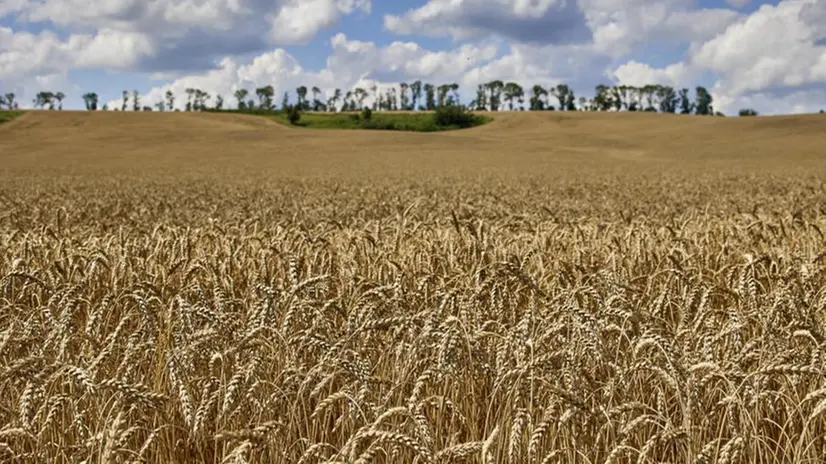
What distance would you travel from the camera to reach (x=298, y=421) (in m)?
2.91

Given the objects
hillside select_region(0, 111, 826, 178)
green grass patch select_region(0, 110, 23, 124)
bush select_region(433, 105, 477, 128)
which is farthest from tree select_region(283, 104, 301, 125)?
green grass patch select_region(0, 110, 23, 124)

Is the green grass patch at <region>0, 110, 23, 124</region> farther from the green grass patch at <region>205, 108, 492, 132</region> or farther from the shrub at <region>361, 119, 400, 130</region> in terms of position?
the shrub at <region>361, 119, 400, 130</region>

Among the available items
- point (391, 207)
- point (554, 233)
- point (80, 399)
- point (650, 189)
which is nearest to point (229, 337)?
point (80, 399)

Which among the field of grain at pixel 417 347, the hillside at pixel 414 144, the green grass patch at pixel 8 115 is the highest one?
the field of grain at pixel 417 347

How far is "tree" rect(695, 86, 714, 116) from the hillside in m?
64.9

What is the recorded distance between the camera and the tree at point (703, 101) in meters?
156

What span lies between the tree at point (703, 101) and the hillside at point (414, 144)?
64922mm

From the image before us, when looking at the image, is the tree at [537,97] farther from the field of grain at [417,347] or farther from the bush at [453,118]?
the field of grain at [417,347]

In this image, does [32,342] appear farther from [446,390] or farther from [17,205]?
[17,205]

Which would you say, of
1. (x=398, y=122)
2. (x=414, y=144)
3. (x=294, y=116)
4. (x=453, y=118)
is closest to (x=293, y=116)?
(x=294, y=116)

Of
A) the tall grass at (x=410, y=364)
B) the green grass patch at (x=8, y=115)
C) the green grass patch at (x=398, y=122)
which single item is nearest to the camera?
the tall grass at (x=410, y=364)

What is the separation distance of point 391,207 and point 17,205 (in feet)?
24.9

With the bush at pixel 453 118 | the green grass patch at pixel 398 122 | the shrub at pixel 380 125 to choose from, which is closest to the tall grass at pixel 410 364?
the shrub at pixel 380 125

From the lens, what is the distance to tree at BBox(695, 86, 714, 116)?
156000mm
